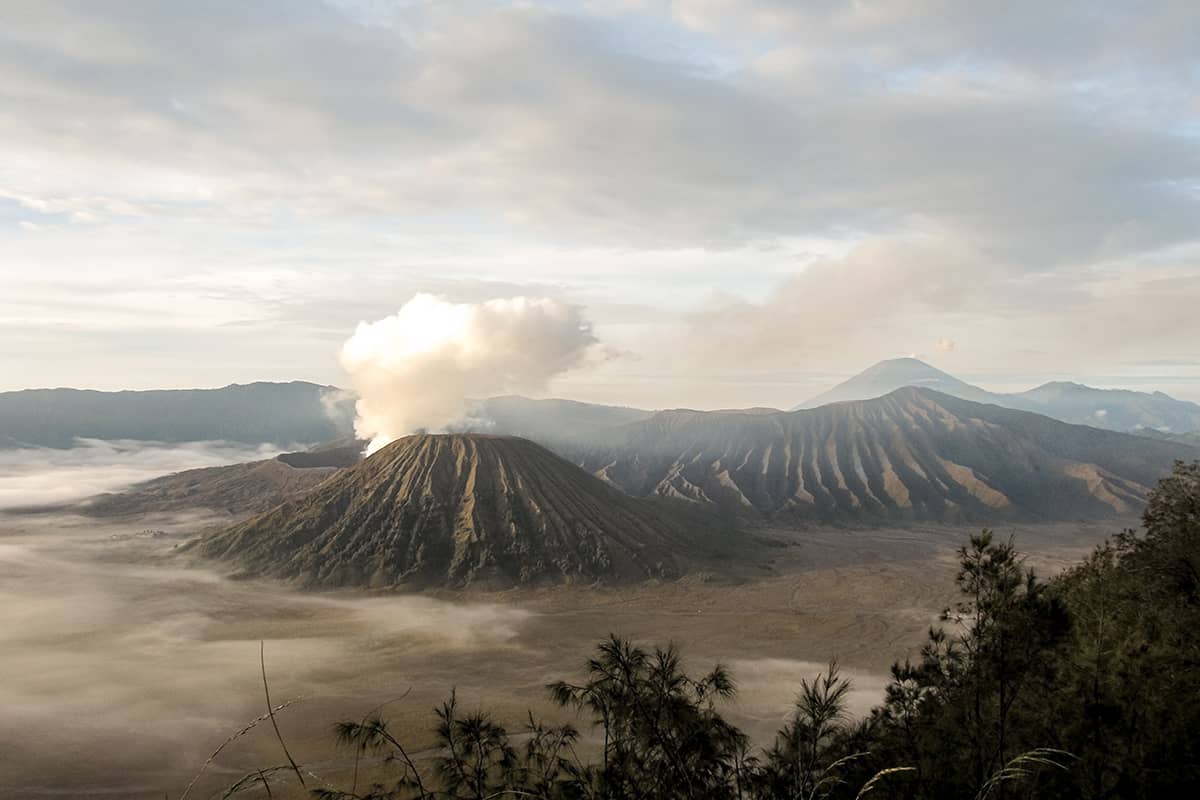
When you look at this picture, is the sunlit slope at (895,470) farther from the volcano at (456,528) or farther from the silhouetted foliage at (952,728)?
the silhouetted foliage at (952,728)

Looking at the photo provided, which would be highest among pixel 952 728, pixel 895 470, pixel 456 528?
pixel 952 728

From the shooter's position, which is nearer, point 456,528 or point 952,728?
point 952,728

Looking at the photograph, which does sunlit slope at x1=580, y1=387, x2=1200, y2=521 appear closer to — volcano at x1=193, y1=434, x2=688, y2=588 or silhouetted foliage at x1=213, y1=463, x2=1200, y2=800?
volcano at x1=193, y1=434, x2=688, y2=588

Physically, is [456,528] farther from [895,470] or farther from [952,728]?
[895,470]

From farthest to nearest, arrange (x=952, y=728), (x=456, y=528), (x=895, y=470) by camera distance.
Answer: (x=895, y=470), (x=456, y=528), (x=952, y=728)

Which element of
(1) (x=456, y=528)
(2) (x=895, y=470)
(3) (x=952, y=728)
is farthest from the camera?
(2) (x=895, y=470)

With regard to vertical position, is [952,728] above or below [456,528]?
above

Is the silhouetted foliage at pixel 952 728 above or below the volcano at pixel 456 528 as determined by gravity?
above

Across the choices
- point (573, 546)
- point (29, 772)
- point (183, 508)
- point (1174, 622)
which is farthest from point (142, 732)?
point (183, 508)

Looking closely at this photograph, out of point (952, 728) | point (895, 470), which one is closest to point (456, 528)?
point (952, 728)

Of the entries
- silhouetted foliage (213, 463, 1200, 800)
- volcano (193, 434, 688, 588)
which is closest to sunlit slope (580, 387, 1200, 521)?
volcano (193, 434, 688, 588)

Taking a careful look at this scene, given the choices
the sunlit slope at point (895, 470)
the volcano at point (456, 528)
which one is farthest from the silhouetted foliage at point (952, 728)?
the sunlit slope at point (895, 470)
